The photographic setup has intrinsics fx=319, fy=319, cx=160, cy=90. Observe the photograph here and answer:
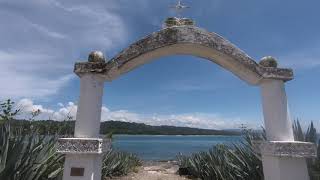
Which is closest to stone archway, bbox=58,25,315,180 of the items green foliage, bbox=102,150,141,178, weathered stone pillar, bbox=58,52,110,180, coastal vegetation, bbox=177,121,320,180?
weathered stone pillar, bbox=58,52,110,180

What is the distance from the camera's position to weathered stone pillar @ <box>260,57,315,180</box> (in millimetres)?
4355

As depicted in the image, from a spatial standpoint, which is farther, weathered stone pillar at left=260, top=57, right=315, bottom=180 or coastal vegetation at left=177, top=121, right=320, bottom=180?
coastal vegetation at left=177, top=121, right=320, bottom=180

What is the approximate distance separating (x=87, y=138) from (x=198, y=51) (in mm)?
2126

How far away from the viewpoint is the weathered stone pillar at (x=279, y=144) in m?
A: 4.36

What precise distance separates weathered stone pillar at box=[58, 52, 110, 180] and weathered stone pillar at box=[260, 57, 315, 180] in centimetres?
240

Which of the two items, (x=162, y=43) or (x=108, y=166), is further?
(x=108, y=166)

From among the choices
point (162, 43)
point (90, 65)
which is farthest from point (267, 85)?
point (90, 65)

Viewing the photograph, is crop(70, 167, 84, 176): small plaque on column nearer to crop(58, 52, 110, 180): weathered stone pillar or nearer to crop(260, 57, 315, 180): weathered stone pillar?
crop(58, 52, 110, 180): weathered stone pillar

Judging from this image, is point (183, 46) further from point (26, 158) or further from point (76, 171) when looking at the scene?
point (26, 158)

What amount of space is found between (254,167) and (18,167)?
14.4 ft

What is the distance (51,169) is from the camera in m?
A: 5.84

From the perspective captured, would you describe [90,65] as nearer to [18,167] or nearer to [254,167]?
[18,167]

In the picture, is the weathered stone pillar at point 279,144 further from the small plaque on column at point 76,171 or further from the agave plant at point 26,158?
the agave plant at point 26,158

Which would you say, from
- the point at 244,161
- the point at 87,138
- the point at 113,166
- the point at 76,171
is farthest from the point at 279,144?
the point at 113,166
